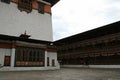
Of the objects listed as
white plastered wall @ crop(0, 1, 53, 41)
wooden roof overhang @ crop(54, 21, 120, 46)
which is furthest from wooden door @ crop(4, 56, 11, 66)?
wooden roof overhang @ crop(54, 21, 120, 46)

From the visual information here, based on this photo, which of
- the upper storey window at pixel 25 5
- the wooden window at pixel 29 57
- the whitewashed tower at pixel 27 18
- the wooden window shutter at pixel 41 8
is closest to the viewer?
the wooden window at pixel 29 57

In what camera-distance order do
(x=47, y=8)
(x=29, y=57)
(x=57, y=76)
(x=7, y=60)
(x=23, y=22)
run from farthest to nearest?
1. (x=47, y=8)
2. (x=23, y=22)
3. (x=29, y=57)
4. (x=7, y=60)
5. (x=57, y=76)

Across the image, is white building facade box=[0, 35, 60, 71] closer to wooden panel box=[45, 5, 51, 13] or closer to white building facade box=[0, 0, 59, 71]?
white building facade box=[0, 0, 59, 71]

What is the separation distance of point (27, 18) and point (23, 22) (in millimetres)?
1223

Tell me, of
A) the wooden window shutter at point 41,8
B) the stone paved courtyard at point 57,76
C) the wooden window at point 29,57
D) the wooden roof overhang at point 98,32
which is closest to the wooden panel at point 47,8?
the wooden window shutter at point 41,8

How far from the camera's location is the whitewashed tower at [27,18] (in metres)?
22.9

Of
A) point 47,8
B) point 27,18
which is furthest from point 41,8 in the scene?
point 27,18

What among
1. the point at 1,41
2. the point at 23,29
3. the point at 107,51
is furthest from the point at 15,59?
the point at 107,51

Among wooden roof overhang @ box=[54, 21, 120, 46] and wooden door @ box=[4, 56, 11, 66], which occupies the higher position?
wooden roof overhang @ box=[54, 21, 120, 46]

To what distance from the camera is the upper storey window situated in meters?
24.7

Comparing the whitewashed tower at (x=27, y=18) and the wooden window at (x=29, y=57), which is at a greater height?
the whitewashed tower at (x=27, y=18)

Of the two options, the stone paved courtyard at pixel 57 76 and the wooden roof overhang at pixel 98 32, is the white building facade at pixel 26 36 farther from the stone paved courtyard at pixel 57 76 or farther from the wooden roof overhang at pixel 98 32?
the stone paved courtyard at pixel 57 76

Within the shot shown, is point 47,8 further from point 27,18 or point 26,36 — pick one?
point 26,36

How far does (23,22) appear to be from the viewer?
80.9ft
